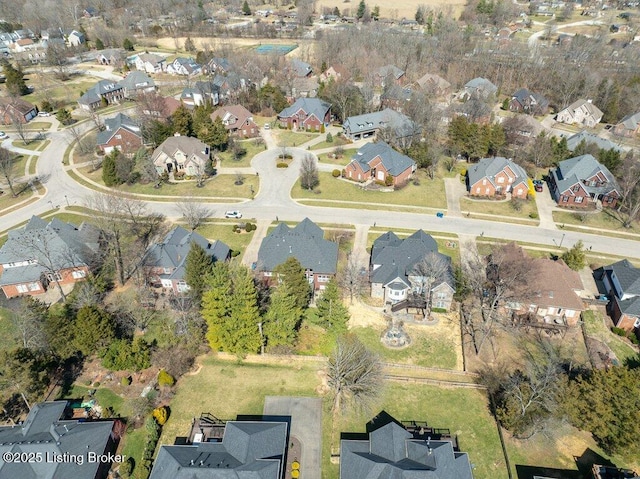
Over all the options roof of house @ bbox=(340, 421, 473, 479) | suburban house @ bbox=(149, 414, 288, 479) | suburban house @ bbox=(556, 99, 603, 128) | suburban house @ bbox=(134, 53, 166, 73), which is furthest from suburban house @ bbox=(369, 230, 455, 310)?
suburban house @ bbox=(134, 53, 166, 73)

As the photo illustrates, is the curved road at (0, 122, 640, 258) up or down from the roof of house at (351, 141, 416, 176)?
down

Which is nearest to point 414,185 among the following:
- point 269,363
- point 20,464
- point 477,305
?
point 477,305

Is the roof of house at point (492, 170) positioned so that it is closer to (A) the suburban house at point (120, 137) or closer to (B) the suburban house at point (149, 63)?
(A) the suburban house at point (120, 137)

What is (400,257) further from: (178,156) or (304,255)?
(178,156)

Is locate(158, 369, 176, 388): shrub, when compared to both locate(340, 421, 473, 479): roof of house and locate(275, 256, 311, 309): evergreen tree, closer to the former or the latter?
locate(275, 256, 311, 309): evergreen tree

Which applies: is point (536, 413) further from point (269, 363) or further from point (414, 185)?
point (414, 185)

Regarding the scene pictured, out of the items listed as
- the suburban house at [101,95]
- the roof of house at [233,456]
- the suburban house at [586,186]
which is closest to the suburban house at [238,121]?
the suburban house at [101,95]

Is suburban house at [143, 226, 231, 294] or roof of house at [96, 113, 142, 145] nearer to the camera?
suburban house at [143, 226, 231, 294]
